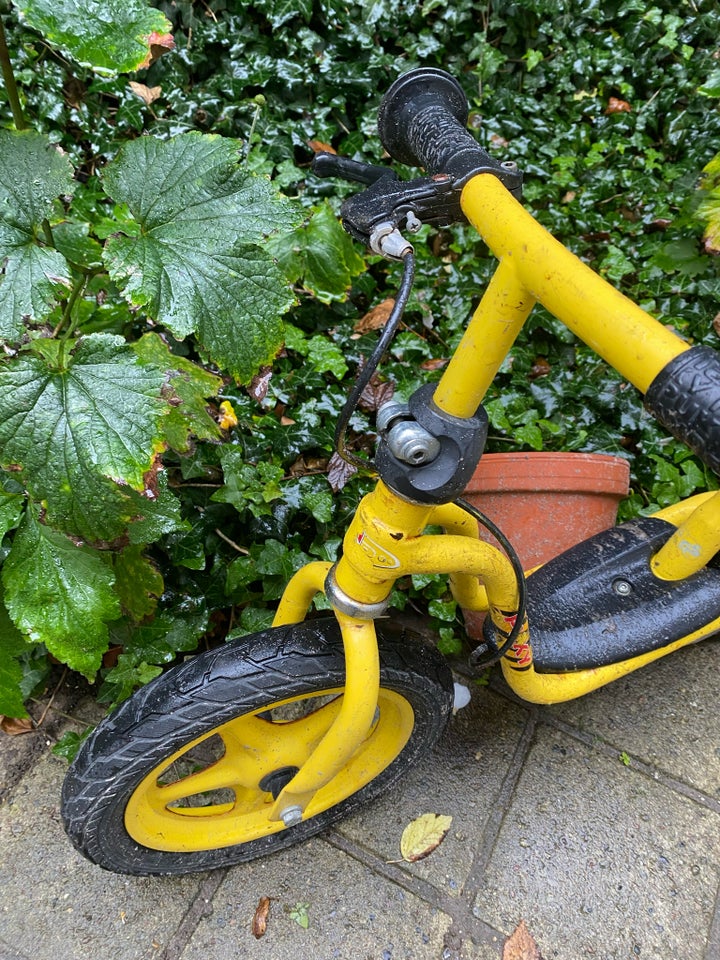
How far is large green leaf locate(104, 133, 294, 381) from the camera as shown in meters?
0.98

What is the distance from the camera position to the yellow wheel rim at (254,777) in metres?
1.30

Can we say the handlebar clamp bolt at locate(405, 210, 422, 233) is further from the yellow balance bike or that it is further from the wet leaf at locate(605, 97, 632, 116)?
the wet leaf at locate(605, 97, 632, 116)

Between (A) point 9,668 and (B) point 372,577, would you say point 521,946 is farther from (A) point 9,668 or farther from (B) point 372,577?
(A) point 9,668

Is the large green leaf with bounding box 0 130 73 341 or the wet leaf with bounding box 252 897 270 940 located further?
the wet leaf with bounding box 252 897 270 940

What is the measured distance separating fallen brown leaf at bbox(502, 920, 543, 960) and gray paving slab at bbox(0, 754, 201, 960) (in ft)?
2.03

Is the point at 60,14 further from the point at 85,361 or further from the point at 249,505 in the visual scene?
the point at 249,505

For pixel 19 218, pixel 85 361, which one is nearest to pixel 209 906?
pixel 85 361

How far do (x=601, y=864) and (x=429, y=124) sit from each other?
1.40m

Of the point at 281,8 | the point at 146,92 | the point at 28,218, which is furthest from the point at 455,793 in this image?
the point at 281,8

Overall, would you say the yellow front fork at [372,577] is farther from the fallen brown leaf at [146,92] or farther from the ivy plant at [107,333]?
the fallen brown leaf at [146,92]

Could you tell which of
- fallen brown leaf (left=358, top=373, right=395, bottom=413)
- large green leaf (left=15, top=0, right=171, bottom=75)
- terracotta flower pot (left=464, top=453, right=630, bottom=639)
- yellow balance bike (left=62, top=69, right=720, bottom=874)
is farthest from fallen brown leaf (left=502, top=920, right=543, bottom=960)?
large green leaf (left=15, top=0, right=171, bottom=75)

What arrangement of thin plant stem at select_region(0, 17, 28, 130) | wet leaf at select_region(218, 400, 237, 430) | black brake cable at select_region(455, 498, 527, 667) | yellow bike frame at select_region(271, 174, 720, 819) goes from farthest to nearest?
wet leaf at select_region(218, 400, 237, 430) < black brake cable at select_region(455, 498, 527, 667) < thin plant stem at select_region(0, 17, 28, 130) < yellow bike frame at select_region(271, 174, 720, 819)

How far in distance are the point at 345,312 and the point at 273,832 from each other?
4.36ft

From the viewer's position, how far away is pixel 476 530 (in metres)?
1.15
